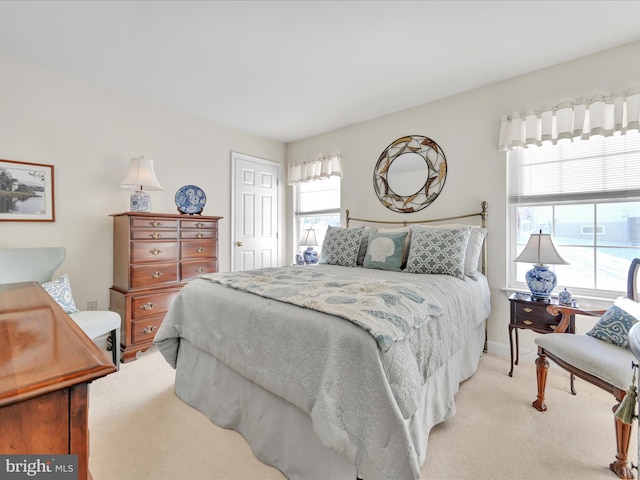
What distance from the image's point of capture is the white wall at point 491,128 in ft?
7.98

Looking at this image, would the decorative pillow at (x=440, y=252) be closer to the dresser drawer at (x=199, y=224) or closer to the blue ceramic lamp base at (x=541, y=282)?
the blue ceramic lamp base at (x=541, y=282)

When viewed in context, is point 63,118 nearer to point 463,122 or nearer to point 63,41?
point 63,41

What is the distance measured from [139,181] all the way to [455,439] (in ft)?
10.6

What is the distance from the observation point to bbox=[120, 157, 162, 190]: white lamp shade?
2.85 m

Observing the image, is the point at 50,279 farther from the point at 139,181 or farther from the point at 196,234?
the point at 196,234

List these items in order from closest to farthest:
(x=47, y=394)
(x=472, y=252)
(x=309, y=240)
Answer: (x=47, y=394), (x=472, y=252), (x=309, y=240)

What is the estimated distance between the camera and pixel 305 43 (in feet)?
7.55

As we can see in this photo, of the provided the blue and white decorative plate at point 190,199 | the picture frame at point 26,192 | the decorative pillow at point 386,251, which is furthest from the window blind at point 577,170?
the picture frame at point 26,192

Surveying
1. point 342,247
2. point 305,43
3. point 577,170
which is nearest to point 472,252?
point 577,170

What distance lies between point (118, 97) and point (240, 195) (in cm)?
170

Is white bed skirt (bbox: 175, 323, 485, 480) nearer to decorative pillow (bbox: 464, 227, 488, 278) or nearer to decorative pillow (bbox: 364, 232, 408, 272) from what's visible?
decorative pillow (bbox: 464, 227, 488, 278)

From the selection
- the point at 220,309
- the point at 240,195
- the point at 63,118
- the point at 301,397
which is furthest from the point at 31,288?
the point at 240,195

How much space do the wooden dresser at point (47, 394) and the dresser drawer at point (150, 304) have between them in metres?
2.31

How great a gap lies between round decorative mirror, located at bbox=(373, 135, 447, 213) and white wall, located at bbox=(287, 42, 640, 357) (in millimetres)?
73
